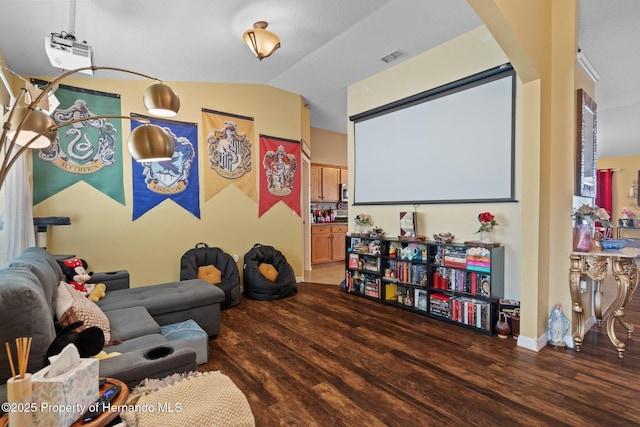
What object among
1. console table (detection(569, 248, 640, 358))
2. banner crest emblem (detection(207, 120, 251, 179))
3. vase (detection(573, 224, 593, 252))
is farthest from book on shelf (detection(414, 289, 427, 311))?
banner crest emblem (detection(207, 120, 251, 179))

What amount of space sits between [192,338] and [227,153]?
9.84 feet

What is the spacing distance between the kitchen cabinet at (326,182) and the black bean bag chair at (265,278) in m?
2.28

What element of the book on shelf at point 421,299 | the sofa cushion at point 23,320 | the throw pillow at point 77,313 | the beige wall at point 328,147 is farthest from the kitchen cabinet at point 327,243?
the sofa cushion at point 23,320

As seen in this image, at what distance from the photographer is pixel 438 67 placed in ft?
12.1

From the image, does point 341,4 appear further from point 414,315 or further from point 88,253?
point 88,253

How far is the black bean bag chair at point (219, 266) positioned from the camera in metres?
3.94

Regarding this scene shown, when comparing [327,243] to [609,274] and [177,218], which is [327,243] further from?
[609,274]

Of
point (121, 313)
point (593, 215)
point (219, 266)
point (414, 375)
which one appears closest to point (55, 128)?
point (121, 313)

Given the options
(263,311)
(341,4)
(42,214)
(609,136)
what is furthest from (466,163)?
(609,136)

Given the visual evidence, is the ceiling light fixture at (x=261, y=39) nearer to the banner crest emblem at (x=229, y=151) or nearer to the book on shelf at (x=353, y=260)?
the banner crest emblem at (x=229, y=151)

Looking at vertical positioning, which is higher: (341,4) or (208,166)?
(341,4)

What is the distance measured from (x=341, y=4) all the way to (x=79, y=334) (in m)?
3.12

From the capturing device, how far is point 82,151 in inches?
146

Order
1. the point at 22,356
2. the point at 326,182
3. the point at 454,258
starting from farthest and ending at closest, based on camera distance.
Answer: the point at 326,182 < the point at 454,258 < the point at 22,356
